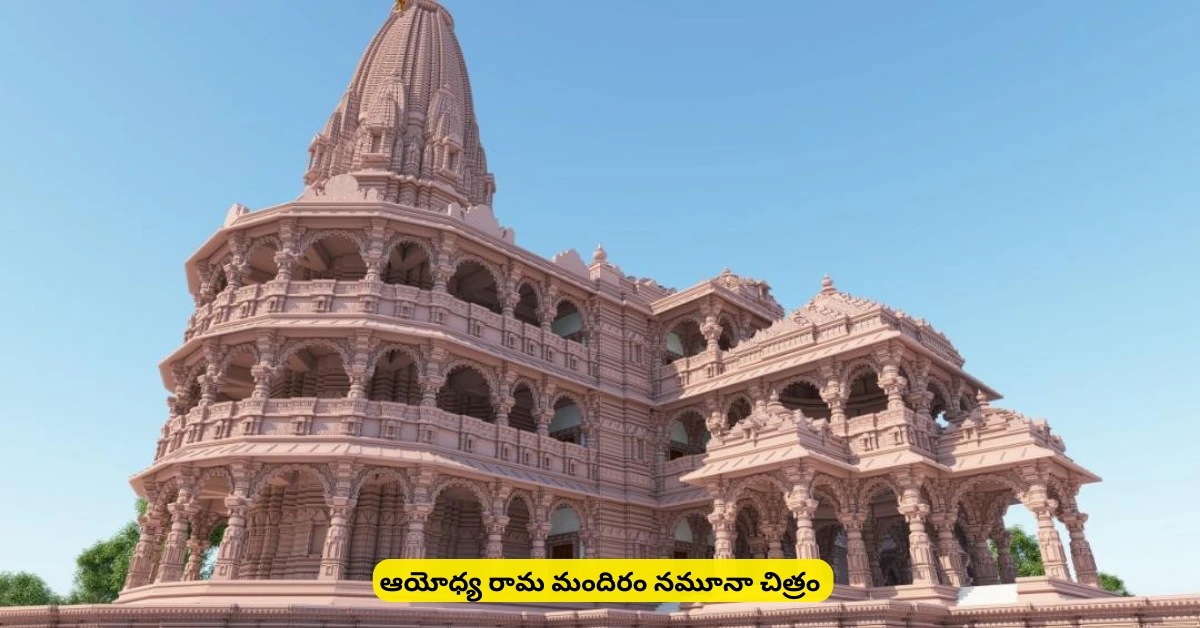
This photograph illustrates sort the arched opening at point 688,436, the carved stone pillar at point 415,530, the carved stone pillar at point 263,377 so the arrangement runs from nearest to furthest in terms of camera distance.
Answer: the carved stone pillar at point 415,530
the carved stone pillar at point 263,377
the arched opening at point 688,436

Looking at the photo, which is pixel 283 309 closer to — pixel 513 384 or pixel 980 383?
pixel 513 384

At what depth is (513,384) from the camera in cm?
2592

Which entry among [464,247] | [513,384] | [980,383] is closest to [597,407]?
[513,384]

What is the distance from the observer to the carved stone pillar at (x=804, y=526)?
21.4 m

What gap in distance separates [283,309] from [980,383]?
78.5 feet

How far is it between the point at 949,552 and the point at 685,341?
1389cm

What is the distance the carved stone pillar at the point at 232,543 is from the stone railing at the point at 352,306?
576 centimetres

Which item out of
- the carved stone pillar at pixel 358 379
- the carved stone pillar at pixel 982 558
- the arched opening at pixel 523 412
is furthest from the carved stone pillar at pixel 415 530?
the carved stone pillar at pixel 982 558

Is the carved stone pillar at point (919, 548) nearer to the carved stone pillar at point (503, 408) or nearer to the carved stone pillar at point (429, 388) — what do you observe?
the carved stone pillar at point (503, 408)

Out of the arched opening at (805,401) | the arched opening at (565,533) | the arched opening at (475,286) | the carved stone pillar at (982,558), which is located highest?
the arched opening at (475,286)

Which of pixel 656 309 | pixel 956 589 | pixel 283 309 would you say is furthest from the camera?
pixel 656 309

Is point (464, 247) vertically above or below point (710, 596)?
above

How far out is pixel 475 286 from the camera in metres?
29.1

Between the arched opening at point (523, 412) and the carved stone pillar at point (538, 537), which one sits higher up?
the arched opening at point (523, 412)
